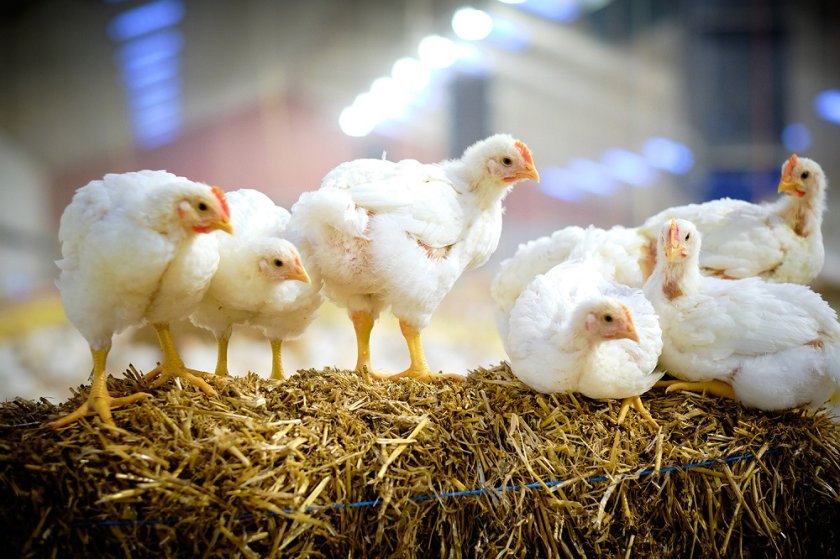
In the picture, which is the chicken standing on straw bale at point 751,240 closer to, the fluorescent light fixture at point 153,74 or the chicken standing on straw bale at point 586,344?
the chicken standing on straw bale at point 586,344

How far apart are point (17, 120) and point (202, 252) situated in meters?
2.17

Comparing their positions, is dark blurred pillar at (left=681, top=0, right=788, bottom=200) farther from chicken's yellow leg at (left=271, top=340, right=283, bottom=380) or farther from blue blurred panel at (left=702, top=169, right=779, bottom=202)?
chicken's yellow leg at (left=271, top=340, right=283, bottom=380)

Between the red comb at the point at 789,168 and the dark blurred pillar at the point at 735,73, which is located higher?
the dark blurred pillar at the point at 735,73

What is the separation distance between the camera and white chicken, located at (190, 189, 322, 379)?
7.50 feet

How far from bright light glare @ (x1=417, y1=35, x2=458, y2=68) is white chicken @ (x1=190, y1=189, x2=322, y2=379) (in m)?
2.04

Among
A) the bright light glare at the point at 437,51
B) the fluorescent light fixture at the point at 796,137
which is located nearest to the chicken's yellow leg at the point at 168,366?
the bright light glare at the point at 437,51

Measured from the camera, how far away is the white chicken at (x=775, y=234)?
2.83 metres

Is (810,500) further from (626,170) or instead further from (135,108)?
(135,108)

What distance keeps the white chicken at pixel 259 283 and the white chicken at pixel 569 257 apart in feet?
3.09

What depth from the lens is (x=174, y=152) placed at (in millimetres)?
3652

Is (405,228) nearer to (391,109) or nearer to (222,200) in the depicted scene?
(222,200)

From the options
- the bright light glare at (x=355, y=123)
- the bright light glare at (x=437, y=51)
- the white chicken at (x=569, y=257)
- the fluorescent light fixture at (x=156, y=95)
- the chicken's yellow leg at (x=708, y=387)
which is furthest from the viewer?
the bright light glare at (x=437, y=51)

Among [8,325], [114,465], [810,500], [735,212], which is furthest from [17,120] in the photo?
[810,500]

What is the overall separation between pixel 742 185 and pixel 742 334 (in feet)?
7.85
